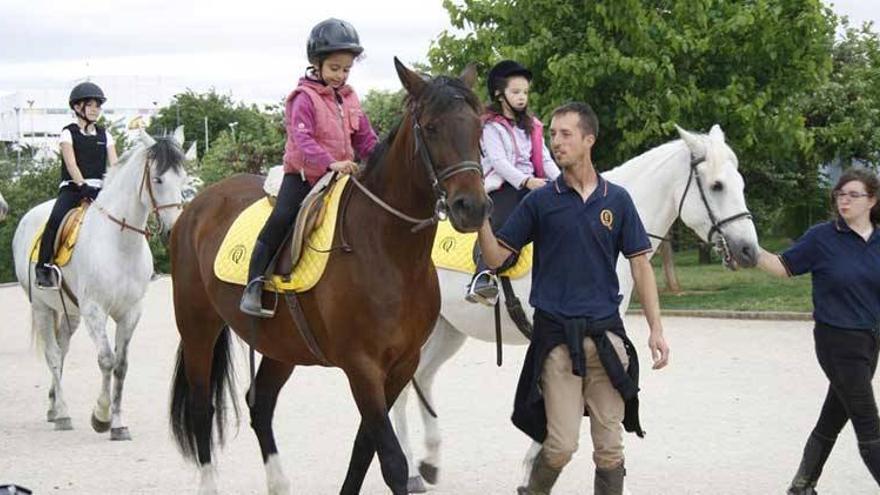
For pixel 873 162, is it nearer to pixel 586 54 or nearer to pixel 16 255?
pixel 586 54

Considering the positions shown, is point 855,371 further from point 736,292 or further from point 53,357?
point 736,292

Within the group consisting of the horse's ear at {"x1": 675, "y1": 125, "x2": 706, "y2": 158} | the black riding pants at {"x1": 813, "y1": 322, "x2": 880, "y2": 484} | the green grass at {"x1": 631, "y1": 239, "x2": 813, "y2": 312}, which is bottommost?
the green grass at {"x1": 631, "y1": 239, "x2": 813, "y2": 312}

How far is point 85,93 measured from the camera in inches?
426

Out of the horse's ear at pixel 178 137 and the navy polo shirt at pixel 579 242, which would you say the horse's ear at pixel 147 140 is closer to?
the horse's ear at pixel 178 137

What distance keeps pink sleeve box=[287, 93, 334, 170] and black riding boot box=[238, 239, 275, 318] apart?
0.54 meters

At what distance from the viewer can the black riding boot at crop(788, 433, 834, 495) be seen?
6887 millimetres

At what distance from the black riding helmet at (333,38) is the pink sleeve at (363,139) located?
528 millimetres

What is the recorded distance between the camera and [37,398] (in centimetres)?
1231

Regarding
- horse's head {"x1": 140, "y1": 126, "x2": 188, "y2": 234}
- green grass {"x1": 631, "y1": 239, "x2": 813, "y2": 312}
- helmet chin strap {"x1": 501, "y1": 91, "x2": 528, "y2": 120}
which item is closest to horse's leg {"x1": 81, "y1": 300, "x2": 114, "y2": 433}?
horse's head {"x1": 140, "y1": 126, "x2": 188, "y2": 234}

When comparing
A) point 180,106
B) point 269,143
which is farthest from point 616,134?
point 180,106

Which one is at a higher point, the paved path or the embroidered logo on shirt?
the embroidered logo on shirt

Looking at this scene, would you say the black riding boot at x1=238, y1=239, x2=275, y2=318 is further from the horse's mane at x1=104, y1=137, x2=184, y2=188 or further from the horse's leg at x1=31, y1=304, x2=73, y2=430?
the horse's leg at x1=31, y1=304, x2=73, y2=430

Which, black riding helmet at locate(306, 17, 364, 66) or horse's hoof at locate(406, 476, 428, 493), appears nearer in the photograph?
black riding helmet at locate(306, 17, 364, 66)

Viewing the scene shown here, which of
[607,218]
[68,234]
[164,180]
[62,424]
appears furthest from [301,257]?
[68,234]
